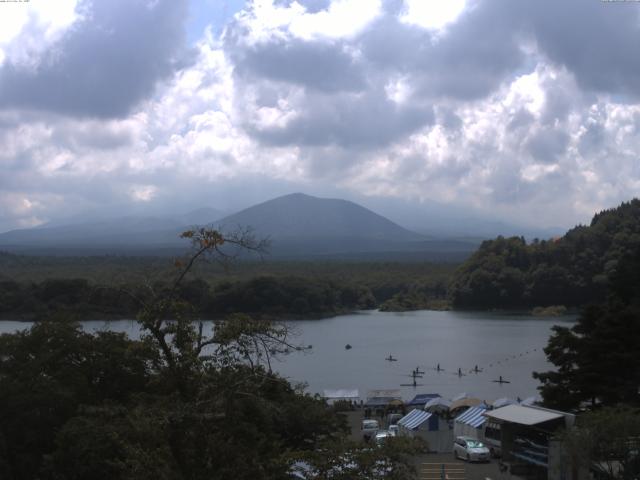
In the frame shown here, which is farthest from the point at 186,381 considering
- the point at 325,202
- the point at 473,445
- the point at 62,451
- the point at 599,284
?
the point at 325,202

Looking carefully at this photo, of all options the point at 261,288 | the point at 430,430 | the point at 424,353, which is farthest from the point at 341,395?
the point at 261,288

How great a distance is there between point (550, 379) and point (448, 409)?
425 cm

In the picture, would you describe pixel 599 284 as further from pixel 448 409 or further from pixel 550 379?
pixel 550 379

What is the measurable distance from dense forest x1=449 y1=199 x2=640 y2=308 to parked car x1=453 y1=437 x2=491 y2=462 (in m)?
32.7

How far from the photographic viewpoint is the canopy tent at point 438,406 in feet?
49.8

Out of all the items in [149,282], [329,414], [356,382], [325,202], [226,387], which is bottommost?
[356,382]

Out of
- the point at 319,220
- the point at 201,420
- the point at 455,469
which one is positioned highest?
the point at 319,220

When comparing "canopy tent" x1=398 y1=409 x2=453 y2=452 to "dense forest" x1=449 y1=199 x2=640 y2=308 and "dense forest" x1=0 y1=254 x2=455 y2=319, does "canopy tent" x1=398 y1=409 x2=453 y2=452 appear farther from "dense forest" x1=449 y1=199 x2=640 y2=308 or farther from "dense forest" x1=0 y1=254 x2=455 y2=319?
"dense forest" x1=449 y1=199 x2=640 y2=308

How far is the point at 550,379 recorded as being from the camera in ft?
36.6

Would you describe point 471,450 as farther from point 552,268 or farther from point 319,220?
point 319,220

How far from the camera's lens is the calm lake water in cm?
2178

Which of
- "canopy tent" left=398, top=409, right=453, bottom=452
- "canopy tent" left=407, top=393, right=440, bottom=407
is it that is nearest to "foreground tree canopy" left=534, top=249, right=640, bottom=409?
Answer: "canopy tent" left=398, top=409, right=453, bottom=452

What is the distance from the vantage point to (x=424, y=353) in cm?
2858

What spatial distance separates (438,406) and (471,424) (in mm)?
4085
